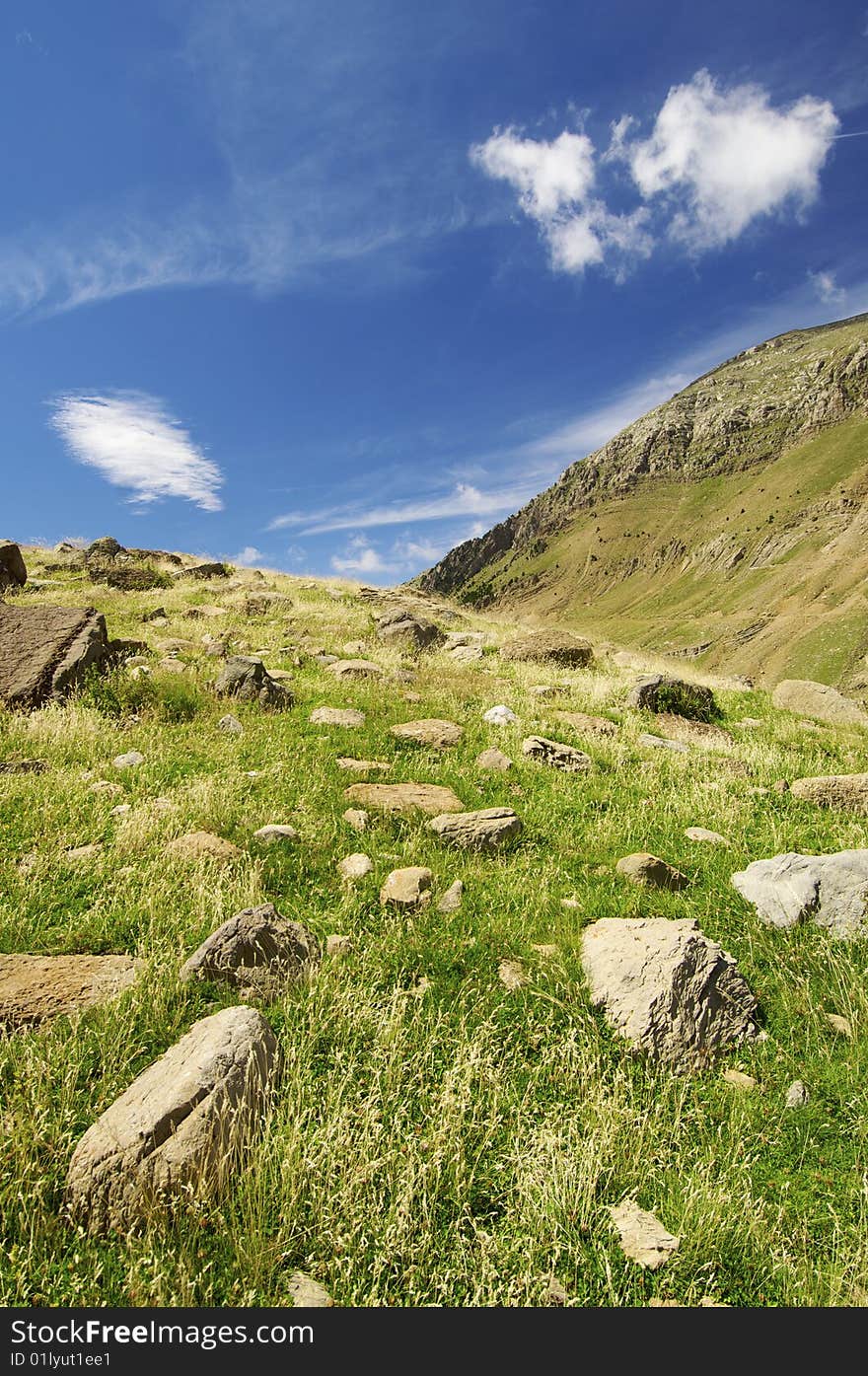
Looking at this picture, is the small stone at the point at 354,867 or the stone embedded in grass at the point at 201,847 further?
the small stone at the point at 354,867

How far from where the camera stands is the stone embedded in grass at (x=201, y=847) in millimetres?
5836

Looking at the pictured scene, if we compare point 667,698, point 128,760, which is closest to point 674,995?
point 128,760

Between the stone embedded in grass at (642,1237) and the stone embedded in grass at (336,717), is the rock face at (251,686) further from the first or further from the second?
the stone embedded in grass at (642,1237)

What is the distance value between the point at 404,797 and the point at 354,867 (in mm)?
1742

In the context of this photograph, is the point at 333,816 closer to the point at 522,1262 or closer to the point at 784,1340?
the point at 522,1262

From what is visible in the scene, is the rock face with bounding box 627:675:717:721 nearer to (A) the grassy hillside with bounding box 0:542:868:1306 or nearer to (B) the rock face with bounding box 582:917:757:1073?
(A) the grassy hillside with bounding box 0:542:868:1306

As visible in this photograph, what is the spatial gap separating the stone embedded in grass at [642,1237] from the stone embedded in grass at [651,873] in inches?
128

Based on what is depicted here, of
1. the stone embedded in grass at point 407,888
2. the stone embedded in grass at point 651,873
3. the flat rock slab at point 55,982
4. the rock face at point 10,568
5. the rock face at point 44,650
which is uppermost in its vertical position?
the rock face at point 10,568

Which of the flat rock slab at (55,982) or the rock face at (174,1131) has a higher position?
the flat rock slab at (55,982)

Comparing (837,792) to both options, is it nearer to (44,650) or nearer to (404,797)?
(404,797)

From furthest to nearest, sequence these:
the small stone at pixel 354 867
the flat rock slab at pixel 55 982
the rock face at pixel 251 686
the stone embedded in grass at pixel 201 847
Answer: the rock face at pixel 251 686, the small stone at pixel 354 867, the stone embedded in grass at pixel 201 847, the flat rock slab at pixel 55 982

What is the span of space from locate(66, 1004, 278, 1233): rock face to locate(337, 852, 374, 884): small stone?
2.46 m

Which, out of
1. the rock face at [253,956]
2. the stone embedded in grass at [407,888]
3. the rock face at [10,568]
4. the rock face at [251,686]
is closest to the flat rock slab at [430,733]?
the rock face at [251,686]

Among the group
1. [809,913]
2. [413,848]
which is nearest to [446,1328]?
[413,848]
